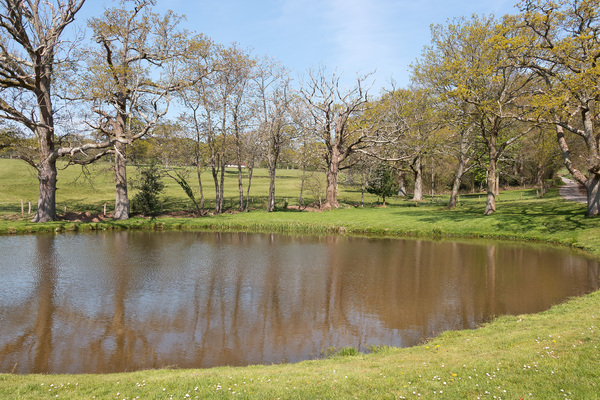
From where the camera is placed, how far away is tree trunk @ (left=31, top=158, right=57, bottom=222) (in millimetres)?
26922

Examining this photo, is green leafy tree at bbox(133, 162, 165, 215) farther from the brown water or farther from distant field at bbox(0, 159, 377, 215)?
the brown water

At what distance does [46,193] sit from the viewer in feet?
89.6

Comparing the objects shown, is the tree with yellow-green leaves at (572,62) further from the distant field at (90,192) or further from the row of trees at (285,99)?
the distant field at (90,192)

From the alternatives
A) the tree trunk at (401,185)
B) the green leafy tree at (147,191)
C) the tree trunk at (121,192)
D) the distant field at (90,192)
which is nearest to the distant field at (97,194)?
the distant field at (90,192)

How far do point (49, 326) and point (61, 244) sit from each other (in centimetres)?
1286

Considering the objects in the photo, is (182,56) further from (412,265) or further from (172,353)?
(172,353)

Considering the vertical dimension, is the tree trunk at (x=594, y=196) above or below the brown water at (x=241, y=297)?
above

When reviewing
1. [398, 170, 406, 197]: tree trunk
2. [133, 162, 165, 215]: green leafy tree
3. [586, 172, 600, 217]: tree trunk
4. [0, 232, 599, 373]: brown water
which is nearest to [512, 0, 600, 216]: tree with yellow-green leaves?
[586, 172, 600, 217]: tree trunk

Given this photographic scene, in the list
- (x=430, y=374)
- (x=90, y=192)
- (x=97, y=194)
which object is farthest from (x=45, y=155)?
(x=430, y=374)

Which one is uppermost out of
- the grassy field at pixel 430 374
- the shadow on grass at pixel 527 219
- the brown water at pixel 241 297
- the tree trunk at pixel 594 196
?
the tree trunk at pixel 594 196

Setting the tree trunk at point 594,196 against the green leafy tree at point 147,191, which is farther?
the green leafy tree at point 147,191

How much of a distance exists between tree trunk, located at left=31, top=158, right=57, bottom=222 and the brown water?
18.8ft

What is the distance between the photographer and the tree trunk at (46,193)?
2692 centimetres

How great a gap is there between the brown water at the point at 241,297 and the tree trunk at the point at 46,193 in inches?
225
